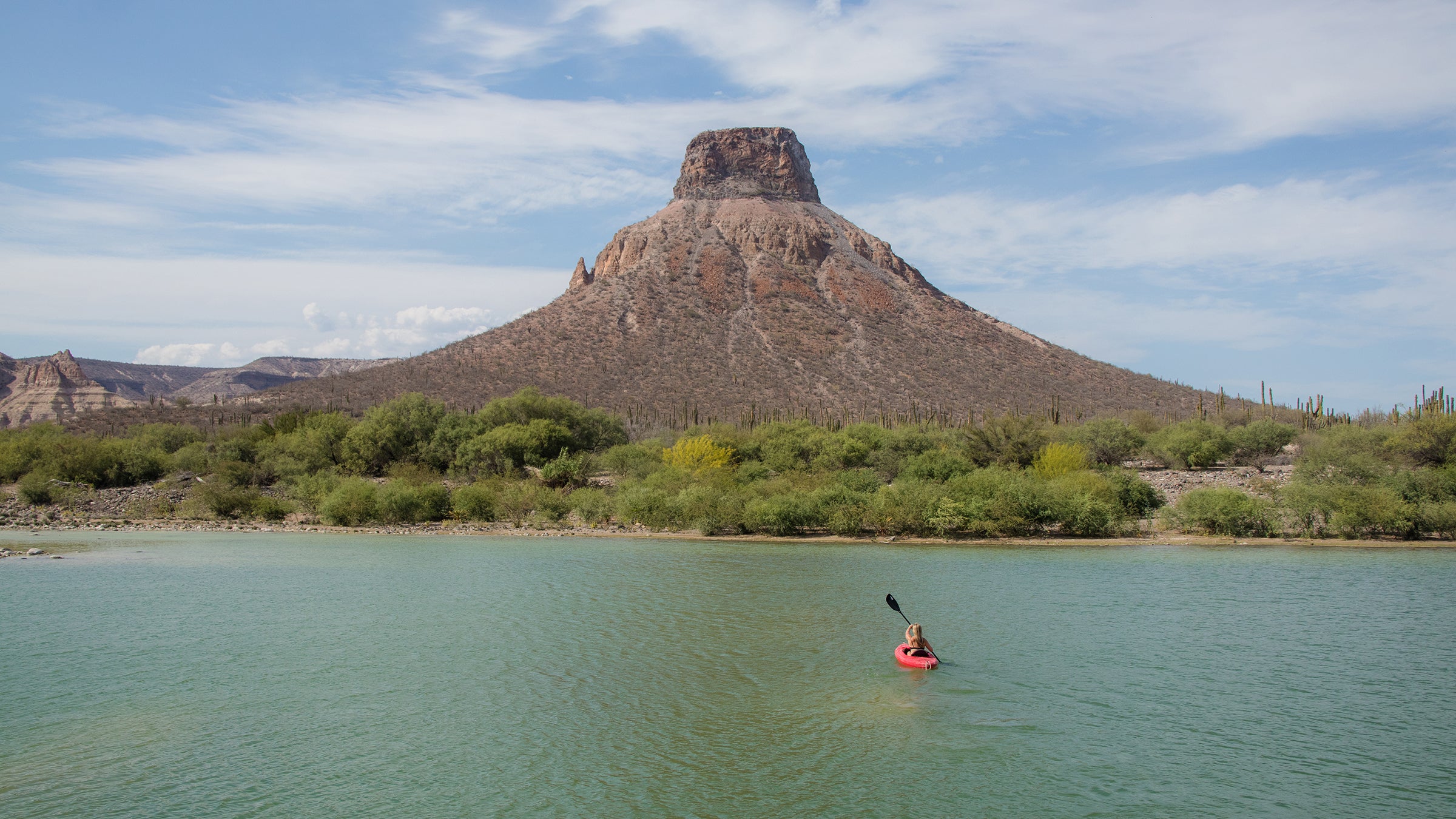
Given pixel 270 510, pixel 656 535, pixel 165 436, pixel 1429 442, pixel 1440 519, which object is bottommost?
pixel 656 535

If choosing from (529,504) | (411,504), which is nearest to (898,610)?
(529,504)

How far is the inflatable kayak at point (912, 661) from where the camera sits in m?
15.5

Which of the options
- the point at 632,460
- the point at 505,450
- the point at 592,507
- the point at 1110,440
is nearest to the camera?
the point at 592,507

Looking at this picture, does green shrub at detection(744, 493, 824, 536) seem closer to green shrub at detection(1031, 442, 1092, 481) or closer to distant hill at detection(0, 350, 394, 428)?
green shrub at detection(1031, 442, 1092, 481)

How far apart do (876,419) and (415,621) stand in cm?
4960

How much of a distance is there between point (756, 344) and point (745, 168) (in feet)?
149

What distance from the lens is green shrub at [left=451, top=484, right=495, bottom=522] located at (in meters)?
42.3

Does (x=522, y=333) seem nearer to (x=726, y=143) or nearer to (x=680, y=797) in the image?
(x=726, y=143)

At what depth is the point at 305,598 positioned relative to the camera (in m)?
21.8

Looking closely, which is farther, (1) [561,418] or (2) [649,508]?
(1) [561,418]

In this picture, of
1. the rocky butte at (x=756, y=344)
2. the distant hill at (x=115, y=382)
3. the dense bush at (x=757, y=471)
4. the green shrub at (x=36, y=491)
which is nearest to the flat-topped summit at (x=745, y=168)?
the rocky butte at (x=756, y=344)

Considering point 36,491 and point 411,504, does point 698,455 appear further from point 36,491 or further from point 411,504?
point 36,491

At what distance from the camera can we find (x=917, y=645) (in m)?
15.7

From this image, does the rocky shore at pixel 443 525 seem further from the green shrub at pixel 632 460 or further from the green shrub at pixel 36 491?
the green shrub at pixel 632 460
